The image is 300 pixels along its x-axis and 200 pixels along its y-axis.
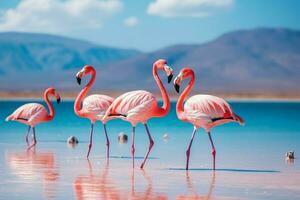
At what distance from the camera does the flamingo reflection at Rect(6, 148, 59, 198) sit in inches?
415

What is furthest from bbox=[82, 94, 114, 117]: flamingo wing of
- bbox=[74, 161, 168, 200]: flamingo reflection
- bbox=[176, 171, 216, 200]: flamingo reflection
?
bbox=[176, 171, 216, 200]: flamingo reflection

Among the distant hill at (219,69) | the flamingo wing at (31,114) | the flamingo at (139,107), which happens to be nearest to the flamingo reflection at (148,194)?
the flamingo at (139,107)

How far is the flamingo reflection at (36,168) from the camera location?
10547 millimetres

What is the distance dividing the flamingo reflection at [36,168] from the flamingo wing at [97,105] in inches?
40.7

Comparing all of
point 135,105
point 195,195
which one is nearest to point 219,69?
point 135,105

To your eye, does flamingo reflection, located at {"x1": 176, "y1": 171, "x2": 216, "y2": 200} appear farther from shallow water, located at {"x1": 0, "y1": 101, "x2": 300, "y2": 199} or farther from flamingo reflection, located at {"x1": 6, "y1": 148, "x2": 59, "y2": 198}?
flamingo reflection, located at {"x1": 6, "y1": 148, "x2": 59, "y2": 198}

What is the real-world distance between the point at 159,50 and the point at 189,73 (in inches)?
7143

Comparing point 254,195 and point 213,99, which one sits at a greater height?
point 213,99

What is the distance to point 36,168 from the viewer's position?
483 inches

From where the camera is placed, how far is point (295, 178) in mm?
11438

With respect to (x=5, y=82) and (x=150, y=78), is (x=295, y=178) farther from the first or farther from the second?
(x=5, y=82)

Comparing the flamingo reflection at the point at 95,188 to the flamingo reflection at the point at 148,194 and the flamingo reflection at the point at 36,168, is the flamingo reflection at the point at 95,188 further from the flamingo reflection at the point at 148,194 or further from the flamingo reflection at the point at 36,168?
the flamingo reflection at the point at 36,168

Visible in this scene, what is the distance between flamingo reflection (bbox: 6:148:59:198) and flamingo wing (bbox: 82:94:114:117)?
3.39ft

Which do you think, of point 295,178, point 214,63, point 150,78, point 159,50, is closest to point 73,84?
point 150,78
